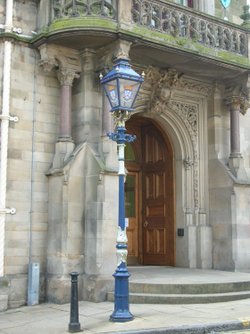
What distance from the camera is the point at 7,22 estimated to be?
37.5 feet

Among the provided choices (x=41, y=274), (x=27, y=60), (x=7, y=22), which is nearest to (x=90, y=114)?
(x=27, y=60)

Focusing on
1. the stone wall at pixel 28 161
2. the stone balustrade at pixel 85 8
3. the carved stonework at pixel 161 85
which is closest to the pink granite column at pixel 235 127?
the carved stonework at pixel 161 85

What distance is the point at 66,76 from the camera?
38.3 feet

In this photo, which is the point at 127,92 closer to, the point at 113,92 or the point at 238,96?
the point at 113,92

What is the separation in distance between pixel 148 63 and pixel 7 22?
3.37 meters

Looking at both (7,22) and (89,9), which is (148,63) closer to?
(89,9)

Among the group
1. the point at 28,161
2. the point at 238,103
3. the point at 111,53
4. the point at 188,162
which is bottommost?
the point at 28,161

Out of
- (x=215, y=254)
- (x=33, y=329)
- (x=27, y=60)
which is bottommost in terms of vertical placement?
(x=33, y=329)

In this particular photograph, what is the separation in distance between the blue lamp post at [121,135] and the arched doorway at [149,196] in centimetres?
570

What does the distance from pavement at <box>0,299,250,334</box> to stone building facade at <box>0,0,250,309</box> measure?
0.78m

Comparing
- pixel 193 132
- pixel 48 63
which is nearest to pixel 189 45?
pixel 193 132

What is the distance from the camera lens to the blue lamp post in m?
8.78

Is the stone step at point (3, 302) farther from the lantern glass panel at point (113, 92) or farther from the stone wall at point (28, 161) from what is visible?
→ the lantern glass panel at point (113, 92)

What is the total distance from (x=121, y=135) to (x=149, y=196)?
257 inches
